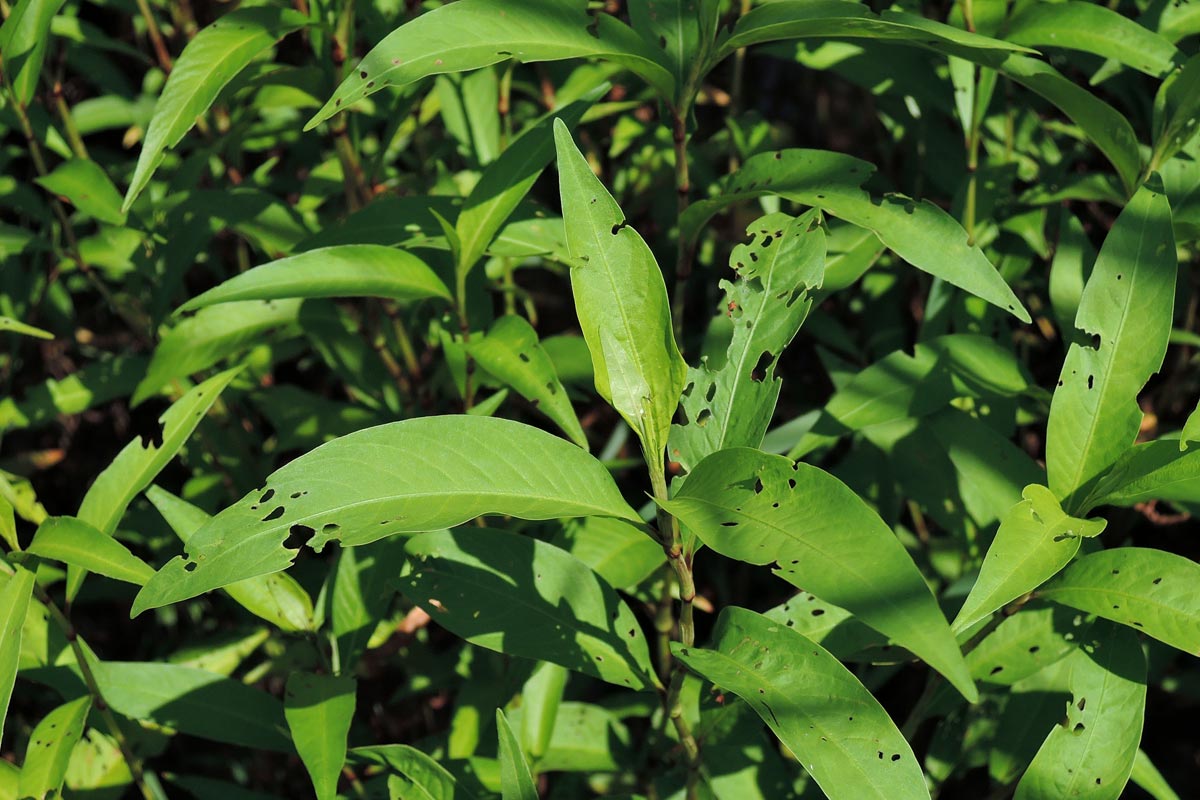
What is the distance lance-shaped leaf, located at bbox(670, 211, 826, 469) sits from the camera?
110cm

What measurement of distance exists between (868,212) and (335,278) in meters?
0.63

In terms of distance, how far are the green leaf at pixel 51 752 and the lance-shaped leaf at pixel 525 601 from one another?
44 cm

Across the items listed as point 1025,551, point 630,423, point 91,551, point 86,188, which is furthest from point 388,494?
point 86,188

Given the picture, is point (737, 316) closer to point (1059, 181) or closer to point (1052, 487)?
point (1052, 487)

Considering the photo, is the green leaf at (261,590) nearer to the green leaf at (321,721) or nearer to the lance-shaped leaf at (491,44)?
the green leaf at (321,721)

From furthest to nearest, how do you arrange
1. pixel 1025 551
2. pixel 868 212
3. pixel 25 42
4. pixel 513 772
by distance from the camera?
pixel 25 42 < pixel 868 212 < pixel 513 772 < pixel 1025 551

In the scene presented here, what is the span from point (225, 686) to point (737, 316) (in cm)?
88

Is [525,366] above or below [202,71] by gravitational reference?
below

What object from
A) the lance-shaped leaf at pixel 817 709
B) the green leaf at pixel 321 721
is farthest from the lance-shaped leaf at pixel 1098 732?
the green leaf at pixel 321 721

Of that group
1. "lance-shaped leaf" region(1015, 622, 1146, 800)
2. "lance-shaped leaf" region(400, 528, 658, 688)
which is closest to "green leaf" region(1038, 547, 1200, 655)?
"lance-shaped leaf" region(1015, 622, 1146, 800)

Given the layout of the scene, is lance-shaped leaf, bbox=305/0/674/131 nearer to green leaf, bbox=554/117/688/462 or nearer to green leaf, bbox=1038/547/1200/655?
A: green leaf, bbox=554/117/688/462

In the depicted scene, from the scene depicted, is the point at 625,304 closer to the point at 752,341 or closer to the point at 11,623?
the point at 752,341

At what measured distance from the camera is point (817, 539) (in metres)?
0.91

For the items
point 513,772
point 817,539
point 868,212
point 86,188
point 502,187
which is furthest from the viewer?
point 86,188
